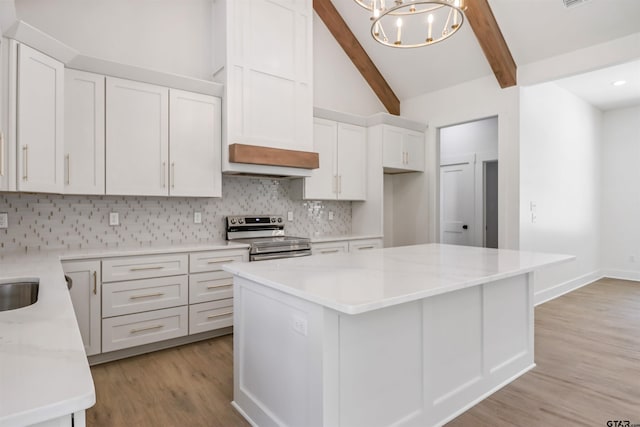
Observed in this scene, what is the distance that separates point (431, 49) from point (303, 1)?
168 cm

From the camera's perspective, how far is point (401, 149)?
5.04 m

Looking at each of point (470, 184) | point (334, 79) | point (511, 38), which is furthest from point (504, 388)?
point (470, 184)

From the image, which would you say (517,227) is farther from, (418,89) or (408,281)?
(408,281)

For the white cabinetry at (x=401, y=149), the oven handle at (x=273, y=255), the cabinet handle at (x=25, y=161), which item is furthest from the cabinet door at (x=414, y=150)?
the cabinet handle at (x=25, y=161)

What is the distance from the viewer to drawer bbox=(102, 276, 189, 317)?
2.94m

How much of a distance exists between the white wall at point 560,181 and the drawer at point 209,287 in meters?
3.39

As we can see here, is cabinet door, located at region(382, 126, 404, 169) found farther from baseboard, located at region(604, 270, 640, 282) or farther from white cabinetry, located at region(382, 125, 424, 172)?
baseboard, located at region(604, 270, 640, 282)

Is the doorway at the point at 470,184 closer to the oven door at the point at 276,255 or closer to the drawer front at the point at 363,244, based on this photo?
the drawer front at the point at 363,244

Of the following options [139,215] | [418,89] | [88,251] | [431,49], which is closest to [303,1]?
[431,49]

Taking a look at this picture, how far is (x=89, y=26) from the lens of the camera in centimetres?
328

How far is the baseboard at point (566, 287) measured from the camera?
15.7ft

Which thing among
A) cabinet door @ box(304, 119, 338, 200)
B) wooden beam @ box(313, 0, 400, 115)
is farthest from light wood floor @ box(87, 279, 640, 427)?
wooden beam @ box(313, 0, 400, 115)

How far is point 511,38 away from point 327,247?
3067 millimetres

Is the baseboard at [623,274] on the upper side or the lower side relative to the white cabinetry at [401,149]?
lower
